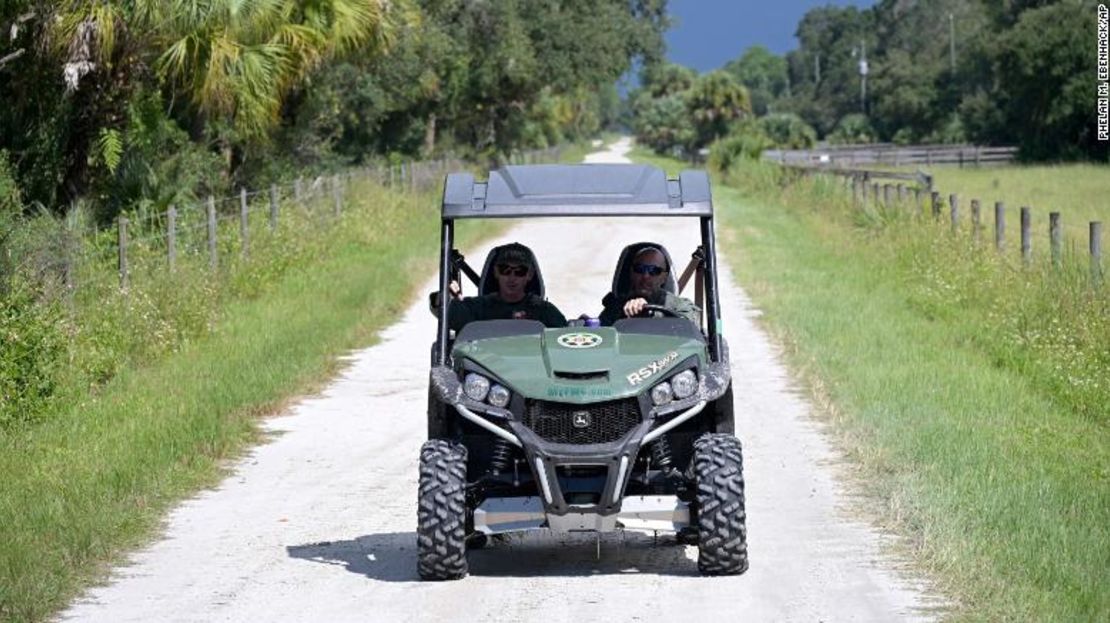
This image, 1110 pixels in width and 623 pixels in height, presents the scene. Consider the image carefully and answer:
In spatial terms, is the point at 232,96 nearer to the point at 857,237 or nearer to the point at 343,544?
the point at 857,237

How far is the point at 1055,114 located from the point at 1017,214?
33726 mm

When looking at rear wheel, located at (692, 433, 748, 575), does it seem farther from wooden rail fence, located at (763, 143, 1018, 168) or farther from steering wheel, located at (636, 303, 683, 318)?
wooden rail fence, located at (763, 143, 1018, 168)

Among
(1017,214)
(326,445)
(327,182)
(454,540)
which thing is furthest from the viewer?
(1017,214)

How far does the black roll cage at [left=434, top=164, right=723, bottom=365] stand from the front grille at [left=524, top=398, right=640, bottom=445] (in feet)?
2.43

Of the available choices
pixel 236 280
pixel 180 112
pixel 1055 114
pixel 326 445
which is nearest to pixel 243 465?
pixel 326 445

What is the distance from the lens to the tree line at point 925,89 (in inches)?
2904

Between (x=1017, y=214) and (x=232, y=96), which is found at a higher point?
(x=232, y=96)

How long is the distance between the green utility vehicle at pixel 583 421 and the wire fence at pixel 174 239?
8146 millimetres

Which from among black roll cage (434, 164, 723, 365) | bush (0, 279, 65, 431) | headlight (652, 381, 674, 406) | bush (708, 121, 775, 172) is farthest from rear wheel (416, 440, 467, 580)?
bush (708, 121, 775, 172)

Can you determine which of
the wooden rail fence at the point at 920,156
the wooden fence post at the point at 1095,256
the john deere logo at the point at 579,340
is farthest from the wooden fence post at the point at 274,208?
the wooden rail fence at the point at 920,156

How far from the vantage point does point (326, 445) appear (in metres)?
14.4

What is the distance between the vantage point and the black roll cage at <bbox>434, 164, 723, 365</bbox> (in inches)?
380

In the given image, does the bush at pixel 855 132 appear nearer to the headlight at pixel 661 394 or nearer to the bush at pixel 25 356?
the bush at pixel 25 356

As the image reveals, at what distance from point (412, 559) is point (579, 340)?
162cm
